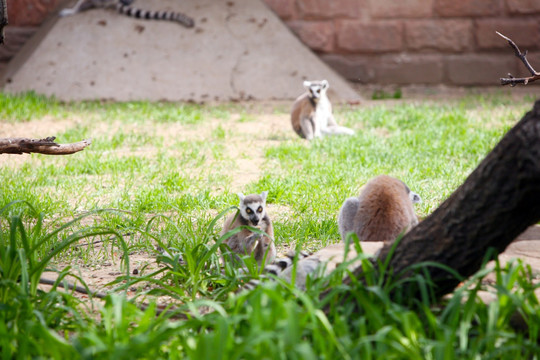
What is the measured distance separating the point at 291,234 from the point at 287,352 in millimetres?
2205

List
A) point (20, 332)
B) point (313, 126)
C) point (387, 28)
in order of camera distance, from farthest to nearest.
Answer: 1. point (387, 28)
2. point (313, 126)
3. point (20, 332)

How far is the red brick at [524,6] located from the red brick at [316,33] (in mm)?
2890

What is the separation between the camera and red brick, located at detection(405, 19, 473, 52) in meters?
10.9

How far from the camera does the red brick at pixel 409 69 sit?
11.1m

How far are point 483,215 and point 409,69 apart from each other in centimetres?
920

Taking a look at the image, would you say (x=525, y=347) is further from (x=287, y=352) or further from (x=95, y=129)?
(x=95, y=129)

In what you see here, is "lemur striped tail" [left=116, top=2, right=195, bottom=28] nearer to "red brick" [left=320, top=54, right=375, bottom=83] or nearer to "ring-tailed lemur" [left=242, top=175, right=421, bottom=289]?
"red brick" [left=320, top=54, right=375, bottom=83]

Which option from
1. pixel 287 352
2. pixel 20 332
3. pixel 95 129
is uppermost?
pixel 287 352

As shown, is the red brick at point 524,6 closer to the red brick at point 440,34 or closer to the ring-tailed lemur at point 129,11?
the red brick at point 440,34

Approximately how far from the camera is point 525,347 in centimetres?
220

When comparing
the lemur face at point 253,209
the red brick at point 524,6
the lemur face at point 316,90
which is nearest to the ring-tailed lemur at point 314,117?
the lemur face at point 316,90

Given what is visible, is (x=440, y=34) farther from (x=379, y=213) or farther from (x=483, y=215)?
(x=483, y=215)

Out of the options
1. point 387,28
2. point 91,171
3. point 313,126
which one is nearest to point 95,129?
point 91,171

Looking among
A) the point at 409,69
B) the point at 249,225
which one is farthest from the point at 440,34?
the point at 249,225
